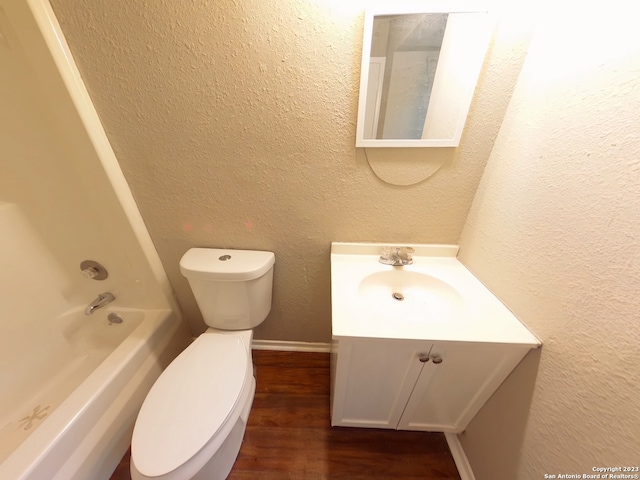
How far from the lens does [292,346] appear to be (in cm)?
132

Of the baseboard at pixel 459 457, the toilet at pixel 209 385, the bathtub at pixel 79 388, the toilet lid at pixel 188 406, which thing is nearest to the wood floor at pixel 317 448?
the baseboard at pixel 459 457

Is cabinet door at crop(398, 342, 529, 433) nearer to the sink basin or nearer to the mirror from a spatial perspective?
the sink basin

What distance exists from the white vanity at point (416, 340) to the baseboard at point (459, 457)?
0.09m

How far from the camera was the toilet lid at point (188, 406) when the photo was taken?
606mm

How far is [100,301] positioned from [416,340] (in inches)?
57.6

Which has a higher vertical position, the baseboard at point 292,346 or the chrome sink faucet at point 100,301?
the chrome sink faucet at point 100,301

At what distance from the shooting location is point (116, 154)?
812mm

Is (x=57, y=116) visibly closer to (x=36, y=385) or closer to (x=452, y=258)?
(x=36, y=385)

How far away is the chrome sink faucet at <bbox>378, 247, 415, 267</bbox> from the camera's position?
0.91 meters

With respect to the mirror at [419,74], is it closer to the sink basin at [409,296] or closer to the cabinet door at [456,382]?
the sink basin at [409,296]

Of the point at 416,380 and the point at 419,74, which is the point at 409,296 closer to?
the point at 416,380

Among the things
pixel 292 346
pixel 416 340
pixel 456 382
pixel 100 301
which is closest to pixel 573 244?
pixel 416 340

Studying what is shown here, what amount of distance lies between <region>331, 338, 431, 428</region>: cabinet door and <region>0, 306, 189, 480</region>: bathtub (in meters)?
0.86

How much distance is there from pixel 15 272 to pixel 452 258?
2.02 m
